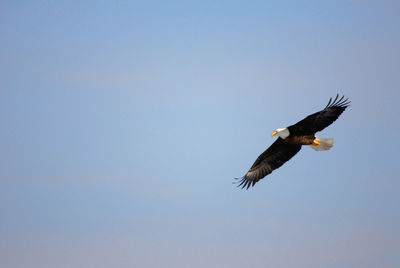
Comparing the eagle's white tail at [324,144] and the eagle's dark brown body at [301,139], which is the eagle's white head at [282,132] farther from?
the eagle's white tail at [324,144]

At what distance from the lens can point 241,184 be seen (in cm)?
2147

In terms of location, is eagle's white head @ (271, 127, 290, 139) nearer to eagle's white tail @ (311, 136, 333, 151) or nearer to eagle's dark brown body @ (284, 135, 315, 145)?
eagle's dark brown body @ (284, 135, 315, 145)

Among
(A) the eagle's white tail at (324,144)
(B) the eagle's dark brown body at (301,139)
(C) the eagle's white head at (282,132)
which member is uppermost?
(C) the eagle's white head at (282,132)

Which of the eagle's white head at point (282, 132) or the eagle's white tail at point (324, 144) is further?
the eagle's white head at point (282, 132)

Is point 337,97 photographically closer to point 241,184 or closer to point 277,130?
point 277,130

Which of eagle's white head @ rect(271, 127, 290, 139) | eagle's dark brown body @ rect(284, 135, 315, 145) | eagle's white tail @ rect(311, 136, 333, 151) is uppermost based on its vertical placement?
eagle's white head @ rect(271, 127, 290, 139)

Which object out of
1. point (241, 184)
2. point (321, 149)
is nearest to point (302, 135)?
point (321, 149)

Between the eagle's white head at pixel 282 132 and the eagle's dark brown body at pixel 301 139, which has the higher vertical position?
the eagle's white head at pixel 282 132

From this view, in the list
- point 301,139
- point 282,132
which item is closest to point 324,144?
point 301,139

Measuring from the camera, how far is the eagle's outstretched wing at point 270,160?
2131cm

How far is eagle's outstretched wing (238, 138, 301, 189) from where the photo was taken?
69.9 feet

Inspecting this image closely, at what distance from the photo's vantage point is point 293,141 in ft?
68.0

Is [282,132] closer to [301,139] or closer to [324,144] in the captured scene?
[301,139]

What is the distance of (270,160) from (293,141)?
1168mm
